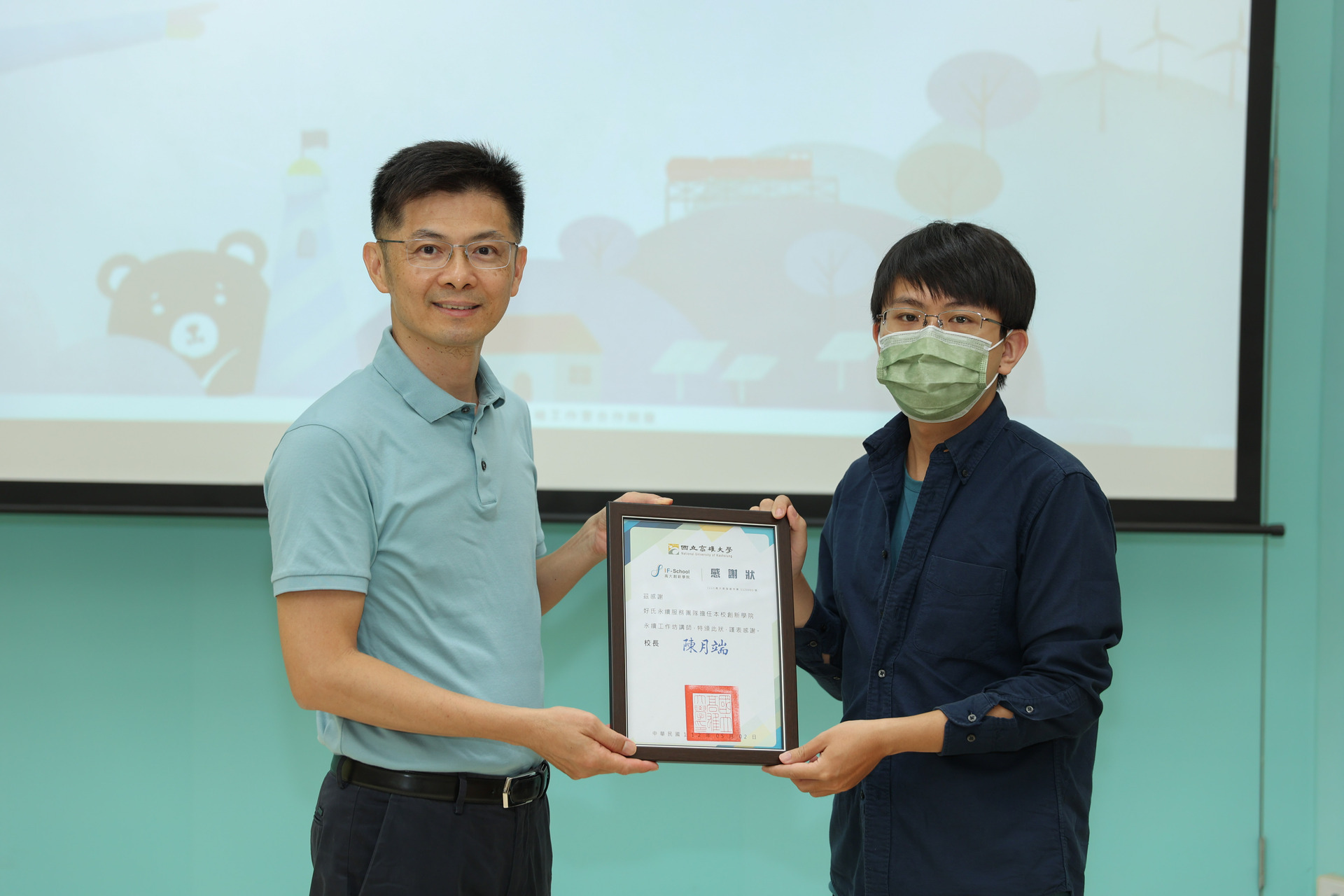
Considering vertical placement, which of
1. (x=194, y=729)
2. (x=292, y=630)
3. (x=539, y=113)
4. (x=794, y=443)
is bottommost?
(x=194, y=729)

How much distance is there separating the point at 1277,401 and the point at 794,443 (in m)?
1.22

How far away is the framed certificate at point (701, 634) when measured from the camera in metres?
1.25

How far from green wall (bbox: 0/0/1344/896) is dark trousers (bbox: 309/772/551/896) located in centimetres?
91

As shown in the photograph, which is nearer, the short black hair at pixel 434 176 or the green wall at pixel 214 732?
the short black hair at pixel 434 176

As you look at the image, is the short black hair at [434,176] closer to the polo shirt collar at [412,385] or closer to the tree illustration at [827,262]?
the polo shirt collar at [412,385]

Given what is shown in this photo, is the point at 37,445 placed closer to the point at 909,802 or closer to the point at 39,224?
the point at 39,224

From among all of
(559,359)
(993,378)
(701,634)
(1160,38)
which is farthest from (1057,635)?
(1160,38)

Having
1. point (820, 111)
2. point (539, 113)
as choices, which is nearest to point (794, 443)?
point (820, 111)

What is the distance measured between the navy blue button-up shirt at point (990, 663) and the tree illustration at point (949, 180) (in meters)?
0.96

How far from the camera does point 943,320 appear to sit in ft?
4.17

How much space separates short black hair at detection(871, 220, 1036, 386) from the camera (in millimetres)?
1256

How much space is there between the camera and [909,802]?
4.02 ft

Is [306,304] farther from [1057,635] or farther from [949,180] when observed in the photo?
[1057,635]

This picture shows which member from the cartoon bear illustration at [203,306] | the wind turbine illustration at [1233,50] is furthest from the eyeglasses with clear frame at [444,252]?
the wind turbine illustration at [1233,50]
